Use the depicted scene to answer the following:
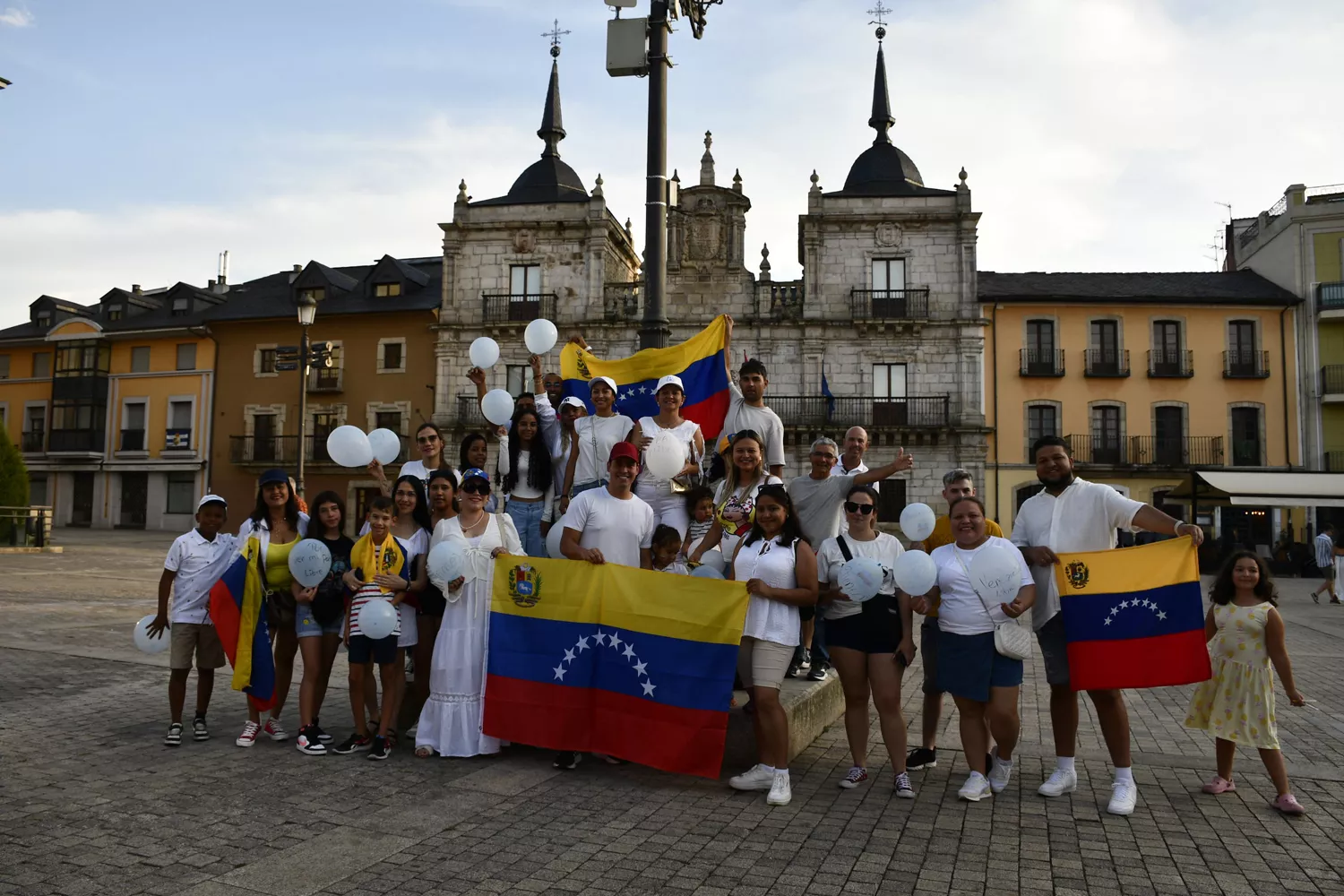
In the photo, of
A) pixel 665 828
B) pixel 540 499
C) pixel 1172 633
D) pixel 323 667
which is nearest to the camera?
pixel 665 828

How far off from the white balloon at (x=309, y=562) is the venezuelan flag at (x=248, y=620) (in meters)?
0.44

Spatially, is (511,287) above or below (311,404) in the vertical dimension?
above

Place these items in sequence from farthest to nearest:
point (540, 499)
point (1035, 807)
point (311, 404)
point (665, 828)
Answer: point (311, 404) < point (540, 499) < point (1035, 807) < point (665, 828)

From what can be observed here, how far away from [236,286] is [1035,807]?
49.4 meters

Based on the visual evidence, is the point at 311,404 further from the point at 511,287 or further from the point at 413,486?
the point at 413,486

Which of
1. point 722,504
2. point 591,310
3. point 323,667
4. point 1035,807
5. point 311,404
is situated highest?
point 591,310

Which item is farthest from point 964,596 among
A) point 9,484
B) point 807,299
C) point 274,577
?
point 807,299

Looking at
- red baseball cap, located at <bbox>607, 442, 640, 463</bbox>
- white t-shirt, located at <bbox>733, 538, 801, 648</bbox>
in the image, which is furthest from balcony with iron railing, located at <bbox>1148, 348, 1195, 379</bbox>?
white t-shirt, located at <bbox>733, 538, 801, 648</bbox>

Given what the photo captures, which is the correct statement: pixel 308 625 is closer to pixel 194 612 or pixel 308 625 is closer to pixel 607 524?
pixel 194 612

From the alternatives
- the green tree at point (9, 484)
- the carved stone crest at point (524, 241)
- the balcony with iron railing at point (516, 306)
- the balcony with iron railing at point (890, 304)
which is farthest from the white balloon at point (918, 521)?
the carved stone crest at point (524, 241)

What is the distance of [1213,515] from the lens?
3391 centimetres

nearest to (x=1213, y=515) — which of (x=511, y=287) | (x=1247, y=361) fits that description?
(x=1247, y=361)

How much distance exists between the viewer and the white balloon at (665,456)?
267 inches

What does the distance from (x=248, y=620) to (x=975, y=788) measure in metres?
4.91
